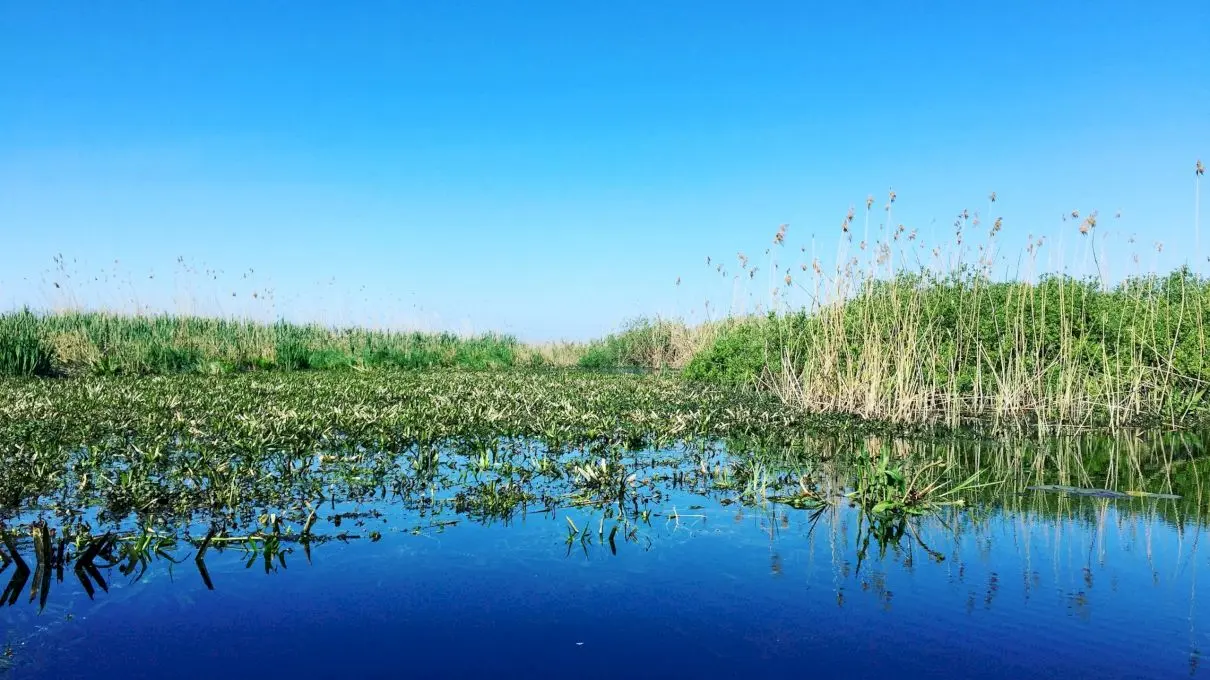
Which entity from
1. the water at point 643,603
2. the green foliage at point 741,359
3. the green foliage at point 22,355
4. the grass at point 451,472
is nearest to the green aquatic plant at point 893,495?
the grass at point 451,472

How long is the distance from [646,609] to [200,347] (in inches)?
648

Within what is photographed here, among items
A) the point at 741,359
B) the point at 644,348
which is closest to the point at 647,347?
the point at 644,348

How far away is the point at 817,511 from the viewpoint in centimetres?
526

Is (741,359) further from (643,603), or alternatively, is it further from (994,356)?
(643,603)

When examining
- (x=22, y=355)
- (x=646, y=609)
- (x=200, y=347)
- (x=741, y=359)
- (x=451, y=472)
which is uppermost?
(x=200, y=347)

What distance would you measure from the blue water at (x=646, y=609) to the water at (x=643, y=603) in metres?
0.01

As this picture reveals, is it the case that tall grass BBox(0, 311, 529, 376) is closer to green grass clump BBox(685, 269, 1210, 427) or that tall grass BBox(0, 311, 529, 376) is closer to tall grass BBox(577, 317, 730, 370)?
tall grass BBox(577, 317, 730, 370)

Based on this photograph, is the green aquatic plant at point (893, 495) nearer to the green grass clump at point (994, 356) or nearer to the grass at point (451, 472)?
the grass at point (451, 472)

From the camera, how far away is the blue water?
308cm

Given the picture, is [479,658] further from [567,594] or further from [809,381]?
[809,381]

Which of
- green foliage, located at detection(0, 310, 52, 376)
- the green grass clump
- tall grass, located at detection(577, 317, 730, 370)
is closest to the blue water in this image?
the green grass clump

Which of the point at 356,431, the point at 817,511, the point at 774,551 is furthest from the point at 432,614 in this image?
the point at 356,431

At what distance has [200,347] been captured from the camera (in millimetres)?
17609

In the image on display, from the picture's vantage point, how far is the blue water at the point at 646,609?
3082mm
